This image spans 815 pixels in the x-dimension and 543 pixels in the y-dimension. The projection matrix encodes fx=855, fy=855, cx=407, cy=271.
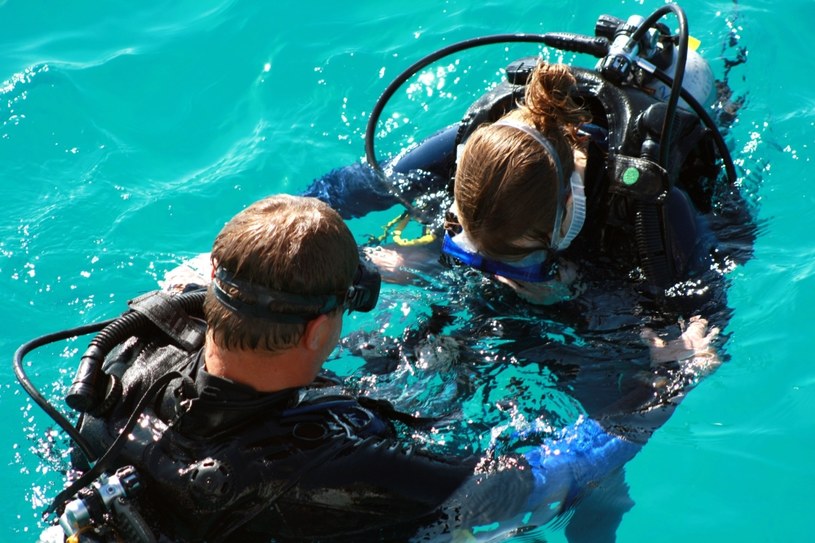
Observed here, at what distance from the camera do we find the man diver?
201 centimetres

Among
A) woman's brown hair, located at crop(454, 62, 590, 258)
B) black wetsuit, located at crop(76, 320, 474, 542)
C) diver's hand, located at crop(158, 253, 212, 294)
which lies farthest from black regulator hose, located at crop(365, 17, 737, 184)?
black wetsuit, located at crop(76, 320, 474, 542)

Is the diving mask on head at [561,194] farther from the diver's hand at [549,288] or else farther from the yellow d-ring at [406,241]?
the yellow d-ring at [406,241]

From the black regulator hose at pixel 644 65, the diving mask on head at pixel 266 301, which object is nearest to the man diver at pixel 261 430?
the diving mask on head at pixel 266 301

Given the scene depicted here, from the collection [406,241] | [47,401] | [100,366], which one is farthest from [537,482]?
[406,241]

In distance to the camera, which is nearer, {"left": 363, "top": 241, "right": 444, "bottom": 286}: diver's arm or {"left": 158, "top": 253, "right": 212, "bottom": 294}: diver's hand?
{"left": 158, "top": 253, "right": 212, "bottom": 294}: diver's hand

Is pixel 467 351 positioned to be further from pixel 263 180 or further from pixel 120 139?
pixel 120 139

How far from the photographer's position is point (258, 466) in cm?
204

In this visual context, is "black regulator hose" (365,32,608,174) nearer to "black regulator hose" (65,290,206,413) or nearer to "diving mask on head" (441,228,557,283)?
"diving mask on head" (441,228,557,283)

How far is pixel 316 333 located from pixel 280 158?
2.88m

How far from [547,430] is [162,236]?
2467mm

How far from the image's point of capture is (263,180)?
15.5 feet

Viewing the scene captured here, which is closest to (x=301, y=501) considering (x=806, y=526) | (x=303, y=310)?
(x=303, y=310)

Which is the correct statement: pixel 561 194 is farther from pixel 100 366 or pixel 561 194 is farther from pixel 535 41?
pixel 100 366

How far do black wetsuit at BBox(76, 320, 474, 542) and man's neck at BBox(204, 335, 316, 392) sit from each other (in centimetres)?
3
